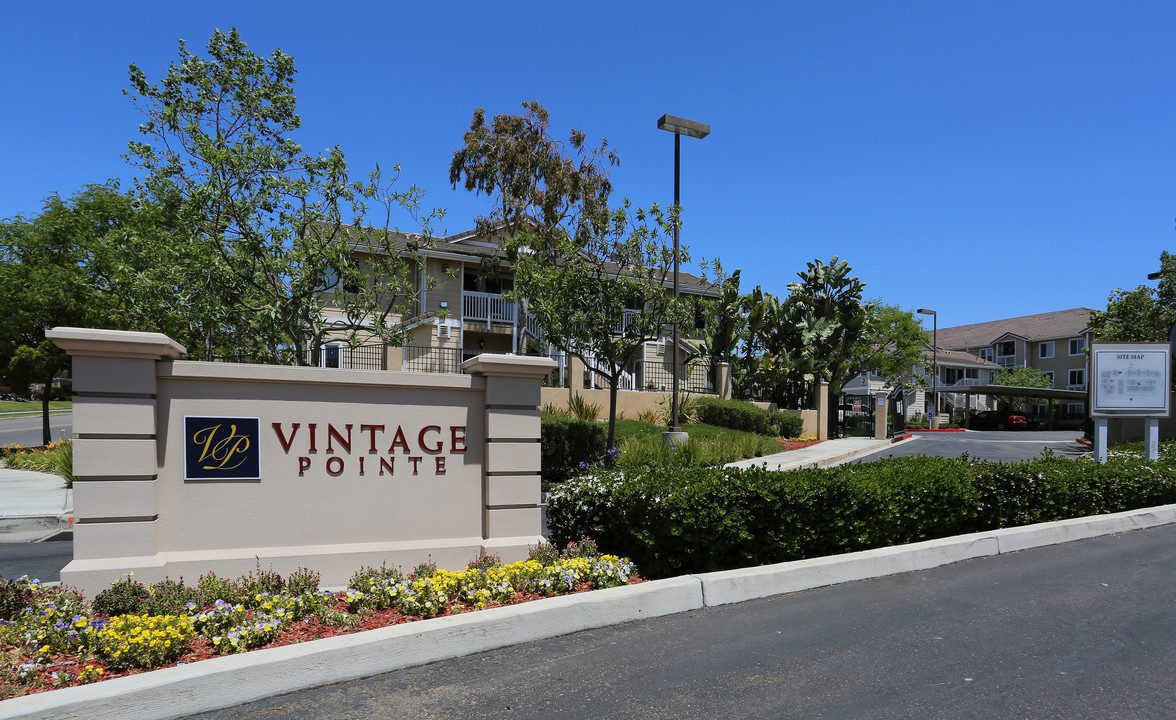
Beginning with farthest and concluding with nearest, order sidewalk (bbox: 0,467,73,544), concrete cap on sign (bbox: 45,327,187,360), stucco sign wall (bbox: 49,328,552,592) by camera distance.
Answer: sidewalk (bbox: 0,467,73,544)
stucco sign wall (bbox: 49,328,552,592)
concrete cap on sign (bbox: 45,327,187,360)

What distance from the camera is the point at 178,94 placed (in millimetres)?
11133

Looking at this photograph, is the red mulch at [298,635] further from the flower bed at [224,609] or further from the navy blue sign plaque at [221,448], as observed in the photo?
the navy blue sign plaque at [221,448]

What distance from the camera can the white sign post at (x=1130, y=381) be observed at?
12328 mm

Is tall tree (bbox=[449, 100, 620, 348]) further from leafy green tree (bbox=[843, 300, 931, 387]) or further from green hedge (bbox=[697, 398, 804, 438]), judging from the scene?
leafy green tree (bbox=[843, 300, 931, 387])

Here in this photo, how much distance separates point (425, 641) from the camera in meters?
4.82

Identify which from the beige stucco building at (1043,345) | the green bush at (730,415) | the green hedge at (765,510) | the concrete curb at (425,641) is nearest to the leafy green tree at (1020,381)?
the beige stucco building at (1043,345)

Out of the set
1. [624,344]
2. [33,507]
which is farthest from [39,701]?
[624,344]

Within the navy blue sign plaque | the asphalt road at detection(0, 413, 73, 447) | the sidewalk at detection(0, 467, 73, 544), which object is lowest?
the asphalt road at detection(0, 413, 73, 447)

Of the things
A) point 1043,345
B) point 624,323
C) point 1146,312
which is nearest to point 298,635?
point 624,323

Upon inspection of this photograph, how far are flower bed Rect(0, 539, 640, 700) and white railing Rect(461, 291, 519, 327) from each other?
844 inches

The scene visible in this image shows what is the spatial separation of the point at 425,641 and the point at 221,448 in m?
2.64

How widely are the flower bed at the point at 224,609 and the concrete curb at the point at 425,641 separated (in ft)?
1.10

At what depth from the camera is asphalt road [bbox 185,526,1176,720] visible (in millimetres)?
4203

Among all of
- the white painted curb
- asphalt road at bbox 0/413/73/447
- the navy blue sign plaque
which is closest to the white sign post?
the white painted curb
